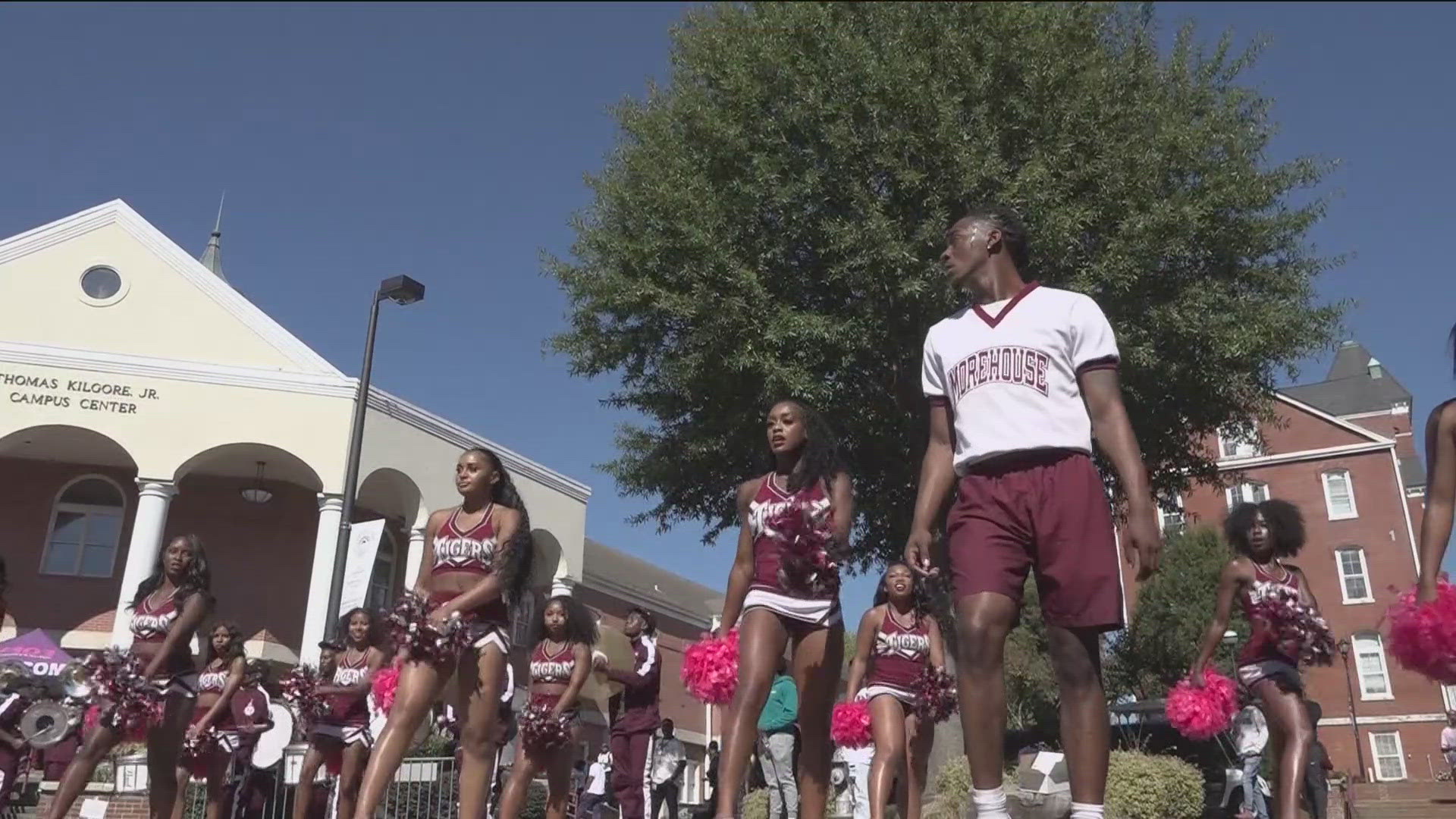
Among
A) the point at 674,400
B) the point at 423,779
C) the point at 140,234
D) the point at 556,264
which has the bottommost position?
the point at 423,779

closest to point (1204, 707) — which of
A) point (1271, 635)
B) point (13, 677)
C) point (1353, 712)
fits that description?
point (1271, 635)

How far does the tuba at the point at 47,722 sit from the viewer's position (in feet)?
27.6

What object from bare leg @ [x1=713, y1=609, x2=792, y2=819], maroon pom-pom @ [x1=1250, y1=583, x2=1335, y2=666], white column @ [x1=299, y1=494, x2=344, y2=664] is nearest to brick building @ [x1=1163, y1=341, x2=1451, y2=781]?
white column @ [x1=299, y1=494, x2=344, y2=664]

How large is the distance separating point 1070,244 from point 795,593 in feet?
33.0

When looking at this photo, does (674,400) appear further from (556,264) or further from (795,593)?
(795,593)

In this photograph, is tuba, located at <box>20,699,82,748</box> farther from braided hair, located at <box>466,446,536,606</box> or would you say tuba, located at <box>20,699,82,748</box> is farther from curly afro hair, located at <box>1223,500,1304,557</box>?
curly afro hair, located at <box>1223,500,1304,557</box>

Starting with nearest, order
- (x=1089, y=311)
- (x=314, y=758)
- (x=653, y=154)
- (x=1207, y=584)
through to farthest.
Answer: (x=1089, y=311) < (x=314, y=758) < (x=653, y=154) < (x=1207, y=584)

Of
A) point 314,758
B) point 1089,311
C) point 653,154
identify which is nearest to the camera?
point 1089,311

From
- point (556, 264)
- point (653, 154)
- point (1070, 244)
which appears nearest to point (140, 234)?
point (556, 264)

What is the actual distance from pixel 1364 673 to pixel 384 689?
4112 cm

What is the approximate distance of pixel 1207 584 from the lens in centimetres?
3222

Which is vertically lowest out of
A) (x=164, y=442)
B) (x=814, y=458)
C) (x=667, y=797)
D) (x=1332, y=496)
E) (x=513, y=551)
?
(x=667, y=797)

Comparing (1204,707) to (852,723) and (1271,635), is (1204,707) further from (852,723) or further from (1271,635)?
(852,723)

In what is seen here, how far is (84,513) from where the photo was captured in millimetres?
21875
